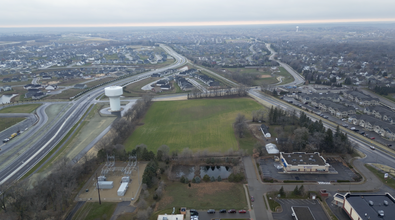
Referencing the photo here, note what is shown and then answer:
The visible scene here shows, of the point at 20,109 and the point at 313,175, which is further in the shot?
the point at 20,109

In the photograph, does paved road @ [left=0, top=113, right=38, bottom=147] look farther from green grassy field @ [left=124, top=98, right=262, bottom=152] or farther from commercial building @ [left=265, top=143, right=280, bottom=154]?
commercial building @ [left=265, top=143, right=280, bottom=154]

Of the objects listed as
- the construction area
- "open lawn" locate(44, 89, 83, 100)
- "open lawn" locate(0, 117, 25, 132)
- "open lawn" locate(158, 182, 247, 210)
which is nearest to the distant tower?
"open lawn" locate(0, 117, 25, 132)

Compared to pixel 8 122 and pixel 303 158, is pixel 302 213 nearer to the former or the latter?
pixel 303 158

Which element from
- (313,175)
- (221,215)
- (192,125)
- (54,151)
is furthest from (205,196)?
(54,151)

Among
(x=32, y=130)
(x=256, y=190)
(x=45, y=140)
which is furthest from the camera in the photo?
(x=32, y=130)

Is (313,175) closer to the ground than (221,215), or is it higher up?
higher up

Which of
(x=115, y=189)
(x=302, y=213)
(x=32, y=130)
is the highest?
(x=32, y=130)

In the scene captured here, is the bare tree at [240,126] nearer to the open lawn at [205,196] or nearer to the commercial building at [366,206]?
the open lawn at [205,196]
